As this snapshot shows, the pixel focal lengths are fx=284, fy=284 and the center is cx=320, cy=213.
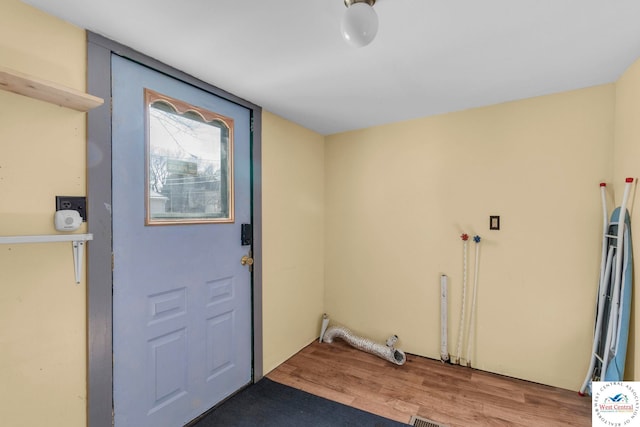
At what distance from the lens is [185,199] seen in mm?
1866

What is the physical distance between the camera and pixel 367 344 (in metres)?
2.76

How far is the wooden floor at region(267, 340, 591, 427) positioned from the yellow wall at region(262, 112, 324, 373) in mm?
303

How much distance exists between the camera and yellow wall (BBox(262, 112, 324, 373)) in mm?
2479

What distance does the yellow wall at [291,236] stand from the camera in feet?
8.13

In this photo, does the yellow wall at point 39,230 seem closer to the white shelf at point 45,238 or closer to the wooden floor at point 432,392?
the white shelf at point 45,238

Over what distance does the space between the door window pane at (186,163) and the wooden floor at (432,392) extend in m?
1.54

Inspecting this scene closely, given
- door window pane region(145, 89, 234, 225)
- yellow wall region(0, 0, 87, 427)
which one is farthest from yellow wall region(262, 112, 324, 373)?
yellow wall region(0, 0, 87, 427)

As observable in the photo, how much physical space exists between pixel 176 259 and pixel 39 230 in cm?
67

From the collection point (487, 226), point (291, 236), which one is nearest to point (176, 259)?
point (291, 236)

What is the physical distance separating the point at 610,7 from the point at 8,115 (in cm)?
262

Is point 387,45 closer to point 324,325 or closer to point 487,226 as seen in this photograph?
point 487,226

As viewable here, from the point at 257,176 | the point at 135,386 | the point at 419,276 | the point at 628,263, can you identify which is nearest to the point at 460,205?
the point at 419,276

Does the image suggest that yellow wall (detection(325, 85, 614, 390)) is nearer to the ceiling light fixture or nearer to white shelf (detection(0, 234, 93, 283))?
the ceiling light fixture

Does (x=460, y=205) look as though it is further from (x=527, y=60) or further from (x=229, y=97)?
(x=229, y=97)
